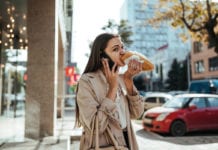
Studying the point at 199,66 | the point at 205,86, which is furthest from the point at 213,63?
the point at 205,86

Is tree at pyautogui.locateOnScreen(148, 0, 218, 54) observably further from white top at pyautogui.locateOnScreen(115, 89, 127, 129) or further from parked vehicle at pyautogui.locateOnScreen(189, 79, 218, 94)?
white top at pyautogui.locateOnScreen(115, 89, 127, 129)

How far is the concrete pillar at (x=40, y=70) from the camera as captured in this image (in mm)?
6488

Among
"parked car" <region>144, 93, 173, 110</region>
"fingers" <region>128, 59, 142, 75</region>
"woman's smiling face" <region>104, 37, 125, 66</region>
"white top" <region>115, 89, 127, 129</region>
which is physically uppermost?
"woman's smiling face" <region>104, 37, 125, 66</region>

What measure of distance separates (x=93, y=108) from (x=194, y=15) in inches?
588

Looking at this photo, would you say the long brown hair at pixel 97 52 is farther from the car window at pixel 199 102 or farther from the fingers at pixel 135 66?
the car window at pixel 199 102

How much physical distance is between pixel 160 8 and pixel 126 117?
53.3 ft

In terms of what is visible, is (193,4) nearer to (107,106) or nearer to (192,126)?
(192,126)

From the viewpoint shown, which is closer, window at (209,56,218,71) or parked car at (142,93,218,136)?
parked car at (142,93,218,136)

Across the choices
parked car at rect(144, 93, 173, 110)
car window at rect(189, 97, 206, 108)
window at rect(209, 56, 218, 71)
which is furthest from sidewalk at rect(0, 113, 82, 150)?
window at rect(209, 56, 218, 71)

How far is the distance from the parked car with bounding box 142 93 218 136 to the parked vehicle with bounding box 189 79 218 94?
557 centimetres

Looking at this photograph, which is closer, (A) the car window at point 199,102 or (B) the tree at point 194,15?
(A) the car window at point 199,102

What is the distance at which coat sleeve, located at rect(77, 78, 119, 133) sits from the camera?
4.74ft

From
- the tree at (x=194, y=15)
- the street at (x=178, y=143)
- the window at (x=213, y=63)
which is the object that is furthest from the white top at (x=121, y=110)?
the window at (x=213, y=63)

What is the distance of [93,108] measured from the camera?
4.77ft
